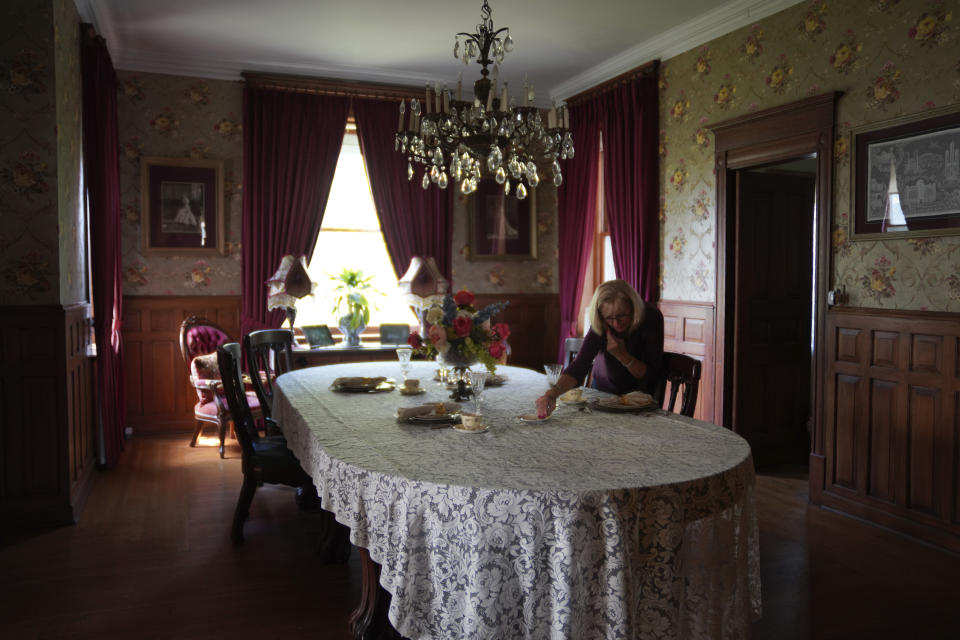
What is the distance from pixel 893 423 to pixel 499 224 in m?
3.75

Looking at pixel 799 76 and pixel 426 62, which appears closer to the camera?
pixel 799 76

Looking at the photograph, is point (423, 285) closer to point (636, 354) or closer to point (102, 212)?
point (102, 212)

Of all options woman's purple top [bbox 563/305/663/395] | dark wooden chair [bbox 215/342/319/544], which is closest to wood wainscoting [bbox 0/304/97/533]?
dark wooden chair [bbox 215/342/319/544]

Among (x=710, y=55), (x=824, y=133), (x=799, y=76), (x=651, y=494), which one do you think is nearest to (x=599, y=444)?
(x=651, y=494)

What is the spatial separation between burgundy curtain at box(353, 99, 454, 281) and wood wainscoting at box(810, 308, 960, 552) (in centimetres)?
337

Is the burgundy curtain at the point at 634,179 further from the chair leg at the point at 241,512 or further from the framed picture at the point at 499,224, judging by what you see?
the chair leg at the point at 241,512

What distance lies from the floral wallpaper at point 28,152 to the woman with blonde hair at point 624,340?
2.65 metres

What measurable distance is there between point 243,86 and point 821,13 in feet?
13.7

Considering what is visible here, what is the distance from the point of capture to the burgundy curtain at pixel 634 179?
209 inches

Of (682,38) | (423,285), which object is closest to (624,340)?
(682,38)

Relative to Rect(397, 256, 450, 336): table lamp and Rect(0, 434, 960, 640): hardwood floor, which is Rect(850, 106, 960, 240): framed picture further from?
Rect(397, 256, 450, 336): table lamp

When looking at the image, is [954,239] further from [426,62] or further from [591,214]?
[426,62]

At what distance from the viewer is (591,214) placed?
607 cm

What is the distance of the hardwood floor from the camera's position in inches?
101
